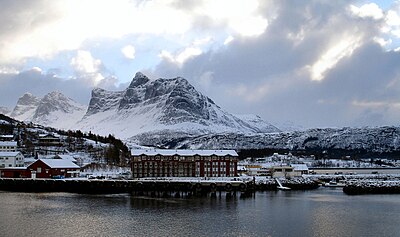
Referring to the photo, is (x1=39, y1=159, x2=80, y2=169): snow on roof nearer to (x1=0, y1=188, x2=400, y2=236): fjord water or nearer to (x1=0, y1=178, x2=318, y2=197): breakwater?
(x1=0, y1=178, x2=318, y2=197): breakwater

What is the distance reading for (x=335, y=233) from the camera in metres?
36.8

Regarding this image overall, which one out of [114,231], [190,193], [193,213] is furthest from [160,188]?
[114,231]

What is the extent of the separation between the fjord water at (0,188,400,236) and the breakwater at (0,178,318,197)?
690 cm

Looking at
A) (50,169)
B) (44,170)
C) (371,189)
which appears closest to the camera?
(371,189)

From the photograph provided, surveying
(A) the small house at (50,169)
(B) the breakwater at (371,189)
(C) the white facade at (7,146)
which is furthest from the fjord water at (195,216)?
(C) the white facade at (7,146)

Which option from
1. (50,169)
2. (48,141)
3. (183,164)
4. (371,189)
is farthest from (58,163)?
(371,189)

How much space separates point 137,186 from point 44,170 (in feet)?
58.3

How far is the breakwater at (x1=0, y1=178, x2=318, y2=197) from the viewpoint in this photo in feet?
219

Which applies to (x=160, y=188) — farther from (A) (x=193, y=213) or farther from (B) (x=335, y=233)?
(B) (x=335, y=233)

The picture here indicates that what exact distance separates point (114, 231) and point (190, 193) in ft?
96.6

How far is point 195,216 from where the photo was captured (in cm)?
4400

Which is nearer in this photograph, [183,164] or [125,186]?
[125,186]

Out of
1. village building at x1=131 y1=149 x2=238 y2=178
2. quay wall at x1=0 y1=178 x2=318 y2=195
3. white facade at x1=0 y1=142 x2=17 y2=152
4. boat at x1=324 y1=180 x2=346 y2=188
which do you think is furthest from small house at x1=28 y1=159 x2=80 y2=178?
boat at x1=324 y1=180 x2=346 y2=188

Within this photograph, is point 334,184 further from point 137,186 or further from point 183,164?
point 137,186
